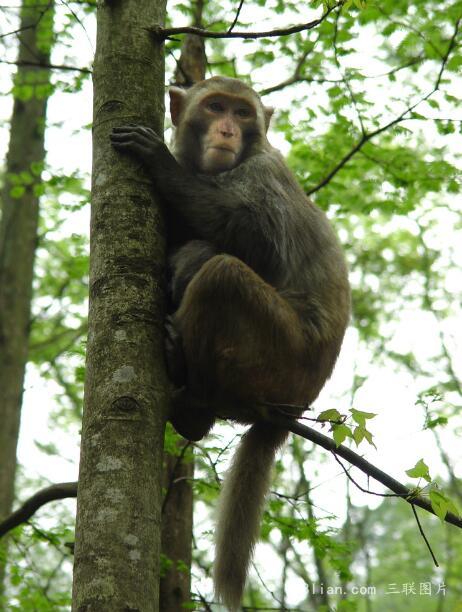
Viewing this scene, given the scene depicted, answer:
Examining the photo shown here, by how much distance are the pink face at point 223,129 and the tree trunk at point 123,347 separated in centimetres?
116

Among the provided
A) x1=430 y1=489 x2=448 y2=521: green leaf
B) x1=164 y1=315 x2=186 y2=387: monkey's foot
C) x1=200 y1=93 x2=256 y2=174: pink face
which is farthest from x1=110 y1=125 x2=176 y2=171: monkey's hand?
x1=430 y1=489 x2=448 y2=521: green leaf

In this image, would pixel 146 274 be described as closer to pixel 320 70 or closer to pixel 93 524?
pixel 93 524

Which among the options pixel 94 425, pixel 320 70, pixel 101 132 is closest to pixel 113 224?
pixel 101 132

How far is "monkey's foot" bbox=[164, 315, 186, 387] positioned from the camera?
4128 millimetres

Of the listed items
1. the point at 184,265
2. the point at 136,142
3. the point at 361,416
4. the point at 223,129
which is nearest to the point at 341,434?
the point at 361,416

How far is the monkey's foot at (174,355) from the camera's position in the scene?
4.13 m

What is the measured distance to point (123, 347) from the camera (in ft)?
11.0

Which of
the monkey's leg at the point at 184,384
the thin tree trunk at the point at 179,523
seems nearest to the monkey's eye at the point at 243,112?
the thin tree trunk at the point at 179,523

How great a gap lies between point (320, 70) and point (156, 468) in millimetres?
5689

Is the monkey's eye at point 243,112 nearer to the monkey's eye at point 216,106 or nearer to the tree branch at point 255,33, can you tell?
the monkey's eye at point 216,106

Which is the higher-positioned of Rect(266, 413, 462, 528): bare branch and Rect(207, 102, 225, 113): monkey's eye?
Rect(207, 102, 225, 113): monkey's eye

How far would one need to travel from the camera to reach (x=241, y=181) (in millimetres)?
5020

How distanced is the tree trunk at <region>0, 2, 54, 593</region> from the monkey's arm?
11.3 ft

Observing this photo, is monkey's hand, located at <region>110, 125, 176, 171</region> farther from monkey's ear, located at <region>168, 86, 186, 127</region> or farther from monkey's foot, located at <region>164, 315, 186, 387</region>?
monkey's ear, located at <region>168, 86, 186, 127</region>
